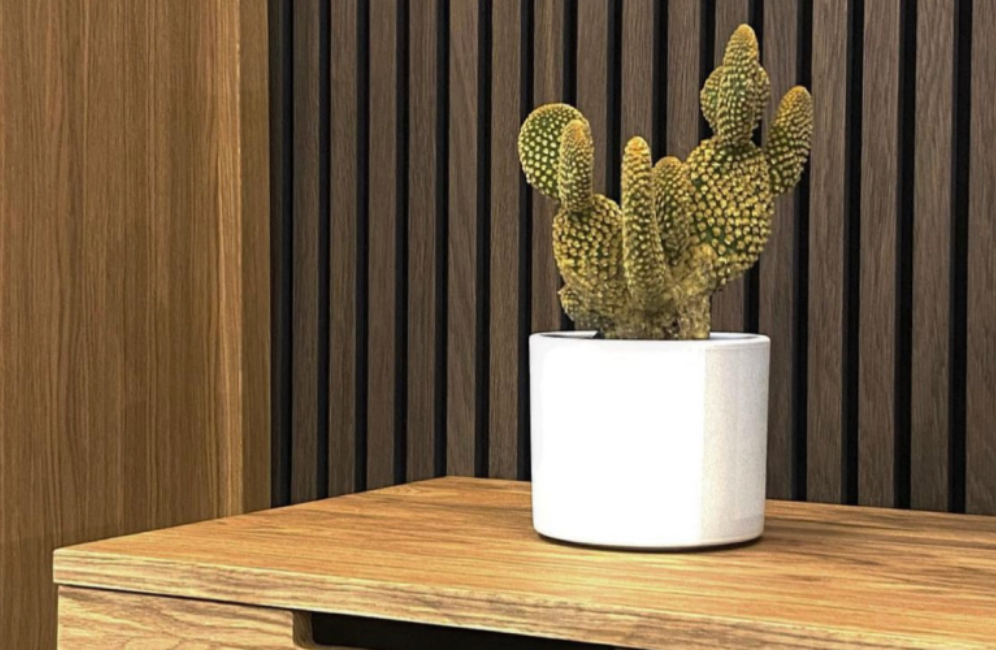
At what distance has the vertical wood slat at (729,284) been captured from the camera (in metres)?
1.29

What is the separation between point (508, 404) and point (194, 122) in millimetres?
417

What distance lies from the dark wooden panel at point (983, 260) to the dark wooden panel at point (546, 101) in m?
0.37

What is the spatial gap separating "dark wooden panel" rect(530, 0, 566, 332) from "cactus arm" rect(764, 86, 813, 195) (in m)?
0.37

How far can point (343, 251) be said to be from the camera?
1473mm

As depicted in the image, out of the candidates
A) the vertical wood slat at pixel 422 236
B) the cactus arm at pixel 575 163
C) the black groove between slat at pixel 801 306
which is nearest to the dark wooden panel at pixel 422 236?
the vertical wood slat at pixel 422 236

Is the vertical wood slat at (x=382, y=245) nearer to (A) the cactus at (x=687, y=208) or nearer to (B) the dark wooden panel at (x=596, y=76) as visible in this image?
(B) the dark wooden panel at (x=596, y=76)

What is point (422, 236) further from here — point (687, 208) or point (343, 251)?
point (687, 208)

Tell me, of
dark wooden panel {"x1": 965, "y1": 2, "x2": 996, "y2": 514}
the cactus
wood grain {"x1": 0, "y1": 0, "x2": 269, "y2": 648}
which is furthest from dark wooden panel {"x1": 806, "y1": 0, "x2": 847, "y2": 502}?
wood grain {"x1": 0, "y1": 0, "x2": 269, "y2": 648}

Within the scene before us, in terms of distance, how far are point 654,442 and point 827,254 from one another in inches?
14.5

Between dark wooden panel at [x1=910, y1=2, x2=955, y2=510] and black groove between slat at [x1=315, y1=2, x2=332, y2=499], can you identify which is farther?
black groove between slat at [x1=315, y1=2, x2=332, y2=499]

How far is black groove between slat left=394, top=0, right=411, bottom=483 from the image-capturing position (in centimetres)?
144

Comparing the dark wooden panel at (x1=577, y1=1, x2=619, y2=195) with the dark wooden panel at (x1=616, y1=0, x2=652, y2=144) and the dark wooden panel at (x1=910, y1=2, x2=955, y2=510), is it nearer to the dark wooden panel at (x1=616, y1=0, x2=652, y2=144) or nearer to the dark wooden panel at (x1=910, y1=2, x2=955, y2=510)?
the dark wooden panel at (x1=616, y1=0, x2=652, y2=144)

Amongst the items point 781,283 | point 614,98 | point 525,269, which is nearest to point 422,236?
point 525,269

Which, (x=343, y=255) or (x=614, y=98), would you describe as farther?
(x=343, y=255)
